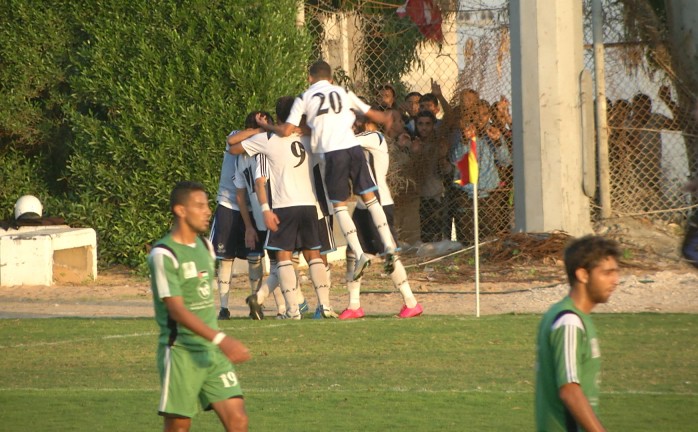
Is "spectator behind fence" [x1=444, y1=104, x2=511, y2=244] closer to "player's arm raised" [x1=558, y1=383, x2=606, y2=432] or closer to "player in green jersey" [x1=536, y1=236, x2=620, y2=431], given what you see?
"player in green jersey" [x1=536, y1=236, x2=620, y2=431]

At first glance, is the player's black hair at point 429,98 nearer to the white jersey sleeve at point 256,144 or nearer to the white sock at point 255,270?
the white sock at point 255,270

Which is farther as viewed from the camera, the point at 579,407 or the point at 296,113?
the point at 296,113

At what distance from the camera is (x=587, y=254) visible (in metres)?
4.92

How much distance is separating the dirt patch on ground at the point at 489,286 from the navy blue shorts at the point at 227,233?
3.33ft

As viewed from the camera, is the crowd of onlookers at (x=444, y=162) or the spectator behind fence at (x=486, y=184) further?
the crowd of onlookers at (x=444, y=162)

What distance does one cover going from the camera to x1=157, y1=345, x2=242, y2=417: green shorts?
6.18 metres

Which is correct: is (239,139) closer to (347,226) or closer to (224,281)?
(347,226)

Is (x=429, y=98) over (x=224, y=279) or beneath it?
over

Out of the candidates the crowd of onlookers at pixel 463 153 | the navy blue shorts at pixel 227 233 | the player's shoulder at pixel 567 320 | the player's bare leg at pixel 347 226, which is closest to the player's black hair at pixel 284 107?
the player's bare leg at pixel 347 226

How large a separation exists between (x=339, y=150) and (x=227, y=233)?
188 cm

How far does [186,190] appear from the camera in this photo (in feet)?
21.3

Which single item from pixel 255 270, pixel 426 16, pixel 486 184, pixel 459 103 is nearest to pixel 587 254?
pixel 255 270

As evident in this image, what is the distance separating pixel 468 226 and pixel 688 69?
413 centimetres

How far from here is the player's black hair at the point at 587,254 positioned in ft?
16.1
